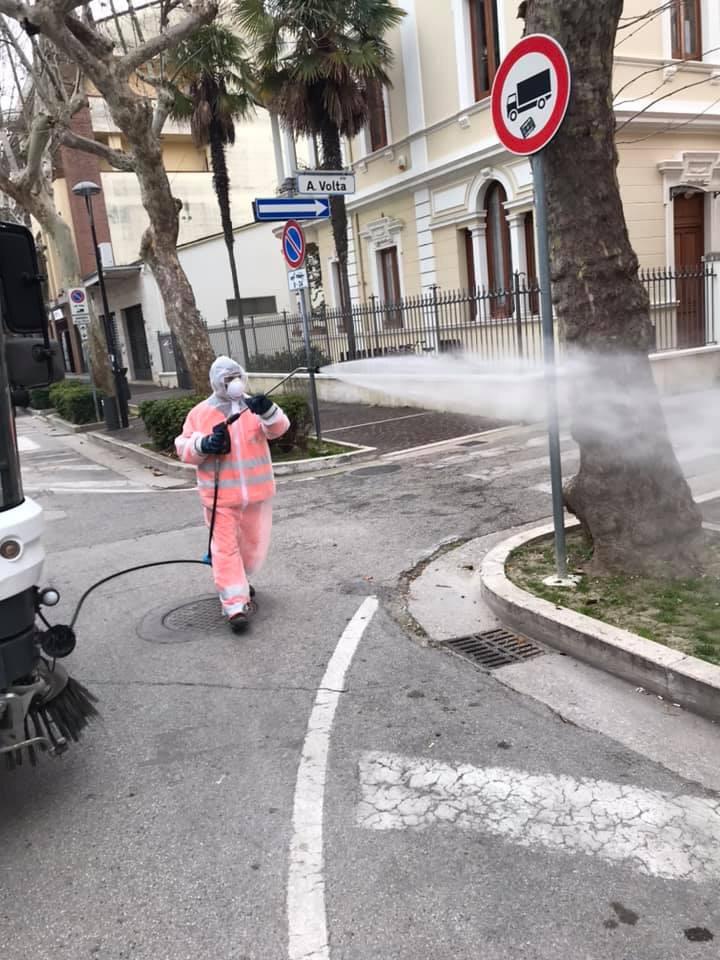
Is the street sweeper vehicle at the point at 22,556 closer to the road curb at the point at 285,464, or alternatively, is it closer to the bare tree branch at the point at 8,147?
the road curb at the point at 285,464

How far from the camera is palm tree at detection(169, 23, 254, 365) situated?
20.0 m

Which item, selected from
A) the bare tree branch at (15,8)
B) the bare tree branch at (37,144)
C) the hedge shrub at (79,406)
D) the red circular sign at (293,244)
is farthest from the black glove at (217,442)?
the hedge shrub at (79,406)

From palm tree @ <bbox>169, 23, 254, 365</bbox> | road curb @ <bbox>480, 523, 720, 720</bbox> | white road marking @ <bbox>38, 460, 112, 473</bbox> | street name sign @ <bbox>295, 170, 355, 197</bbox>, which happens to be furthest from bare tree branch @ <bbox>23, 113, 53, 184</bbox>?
road curb @ <bbox>480, 523, 720, 720</bbox>

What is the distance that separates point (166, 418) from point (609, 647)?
958 cm

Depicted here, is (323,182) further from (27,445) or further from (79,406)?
(79,406)

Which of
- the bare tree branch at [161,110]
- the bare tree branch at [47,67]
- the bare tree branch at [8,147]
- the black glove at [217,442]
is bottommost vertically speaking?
the black glove at [217,442]

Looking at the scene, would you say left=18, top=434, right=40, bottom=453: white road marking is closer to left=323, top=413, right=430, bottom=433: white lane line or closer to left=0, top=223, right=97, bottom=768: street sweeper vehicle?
left=323, top=413, right=430, bottom=433: white lane line

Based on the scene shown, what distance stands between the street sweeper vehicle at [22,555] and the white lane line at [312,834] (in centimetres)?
98

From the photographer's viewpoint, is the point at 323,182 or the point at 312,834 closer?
the point at 312,834

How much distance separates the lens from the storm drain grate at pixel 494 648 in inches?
173

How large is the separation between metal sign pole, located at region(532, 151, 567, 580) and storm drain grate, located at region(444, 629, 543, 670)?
65 cm

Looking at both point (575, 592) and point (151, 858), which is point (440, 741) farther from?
point (575, 592)

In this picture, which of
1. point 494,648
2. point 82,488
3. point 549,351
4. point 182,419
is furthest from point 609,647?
point 182,419

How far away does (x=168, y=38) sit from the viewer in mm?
12367
